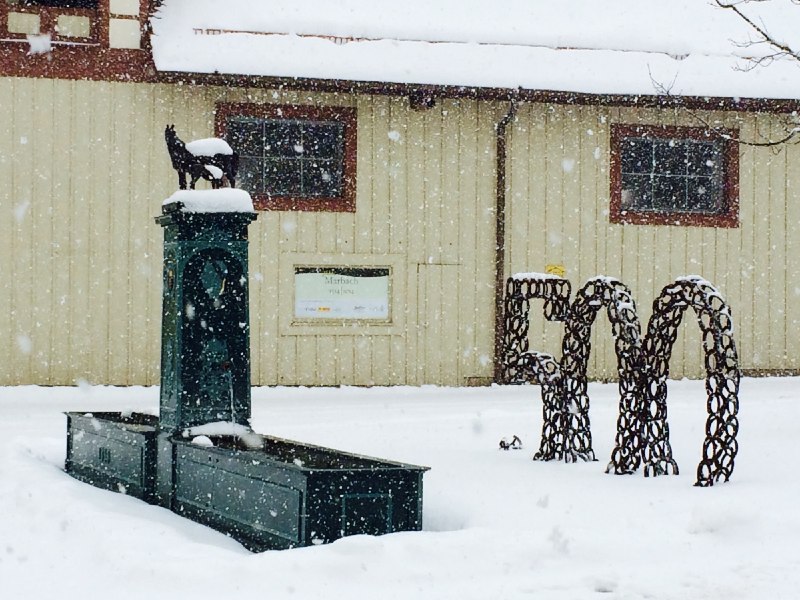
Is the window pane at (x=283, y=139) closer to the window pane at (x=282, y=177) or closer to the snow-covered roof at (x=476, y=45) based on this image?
the window pane at (x=282, y=177)

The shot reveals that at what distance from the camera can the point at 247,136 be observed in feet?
51.1

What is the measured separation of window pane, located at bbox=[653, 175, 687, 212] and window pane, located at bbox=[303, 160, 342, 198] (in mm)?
4448

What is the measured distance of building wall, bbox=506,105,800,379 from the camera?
53.4ft

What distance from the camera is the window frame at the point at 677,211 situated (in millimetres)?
16547

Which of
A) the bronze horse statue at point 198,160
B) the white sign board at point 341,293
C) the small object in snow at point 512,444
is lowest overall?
the small object in snow at point 512,444

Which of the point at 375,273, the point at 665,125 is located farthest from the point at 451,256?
the point at 665,125

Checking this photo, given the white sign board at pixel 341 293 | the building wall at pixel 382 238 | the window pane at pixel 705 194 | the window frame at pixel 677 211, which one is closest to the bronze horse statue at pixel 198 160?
the building wall at pixel 382 238

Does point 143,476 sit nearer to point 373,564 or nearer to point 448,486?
point 448,486

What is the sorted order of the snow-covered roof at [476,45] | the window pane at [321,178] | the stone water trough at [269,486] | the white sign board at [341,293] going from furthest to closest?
the window pane at [321,178]
the white sign board at [341,293]
the snow-covered roof at [476,45]
the stone water trough at [269,486]

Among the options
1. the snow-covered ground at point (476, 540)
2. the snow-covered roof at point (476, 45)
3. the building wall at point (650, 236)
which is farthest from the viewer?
the building wall at point (650, 236)

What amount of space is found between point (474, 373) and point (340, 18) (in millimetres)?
4943

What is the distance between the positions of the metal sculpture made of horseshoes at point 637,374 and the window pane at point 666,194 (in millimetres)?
7045

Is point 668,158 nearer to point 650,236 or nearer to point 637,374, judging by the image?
point 650,236

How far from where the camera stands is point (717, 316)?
7754mm
